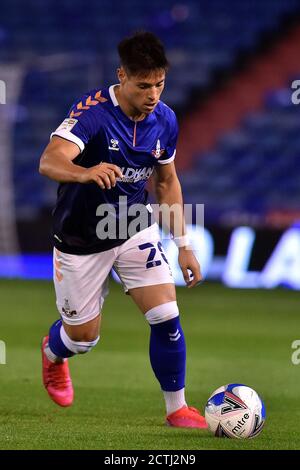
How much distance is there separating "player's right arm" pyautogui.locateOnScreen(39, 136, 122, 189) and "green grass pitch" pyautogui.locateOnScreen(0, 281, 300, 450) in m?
1.34

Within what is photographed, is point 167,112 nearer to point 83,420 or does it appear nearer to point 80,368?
point 83,420

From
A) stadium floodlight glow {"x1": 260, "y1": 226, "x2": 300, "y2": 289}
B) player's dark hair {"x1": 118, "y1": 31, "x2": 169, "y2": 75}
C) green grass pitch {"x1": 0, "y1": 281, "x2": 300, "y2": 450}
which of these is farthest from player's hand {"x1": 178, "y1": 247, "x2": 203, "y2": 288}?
stadium floodlight glow {"x1": 260, "y1": 226, "x2": 300, "y2": 289}

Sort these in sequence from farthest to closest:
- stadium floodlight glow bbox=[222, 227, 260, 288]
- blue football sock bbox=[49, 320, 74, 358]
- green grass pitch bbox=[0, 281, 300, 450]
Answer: stadium floodlight glow bbox=[222, 227, 260, 288] → blue football sock bbox=[49, 320, 74, 358] → green grass pitch bbox=[0, 281, 300, 450]

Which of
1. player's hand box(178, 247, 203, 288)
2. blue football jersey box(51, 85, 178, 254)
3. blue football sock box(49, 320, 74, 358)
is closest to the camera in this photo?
blue football jersey box(51, 85, 178, 254)

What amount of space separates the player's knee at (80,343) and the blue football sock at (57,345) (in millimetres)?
53

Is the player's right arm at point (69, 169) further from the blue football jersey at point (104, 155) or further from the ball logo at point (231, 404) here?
the ball logo at point (231, 404)

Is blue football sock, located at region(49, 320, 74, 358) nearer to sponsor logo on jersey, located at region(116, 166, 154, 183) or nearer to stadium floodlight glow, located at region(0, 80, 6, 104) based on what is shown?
sponsor logo on jersey, located at region(116, 166, 154, 183)

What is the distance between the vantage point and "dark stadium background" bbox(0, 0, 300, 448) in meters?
18.1

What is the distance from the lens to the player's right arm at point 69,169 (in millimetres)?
5406

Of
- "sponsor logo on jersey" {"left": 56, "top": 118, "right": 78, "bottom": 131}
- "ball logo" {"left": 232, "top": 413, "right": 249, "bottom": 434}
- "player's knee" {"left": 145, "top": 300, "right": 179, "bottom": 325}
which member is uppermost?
"sponsor logo on jersey" {"left": 56, "top": 118, "right": 78, "bottom": 131}

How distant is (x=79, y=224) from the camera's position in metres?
6.57

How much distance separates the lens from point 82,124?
240 inches

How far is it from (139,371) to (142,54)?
390cm

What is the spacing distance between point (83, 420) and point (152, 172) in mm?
1597
